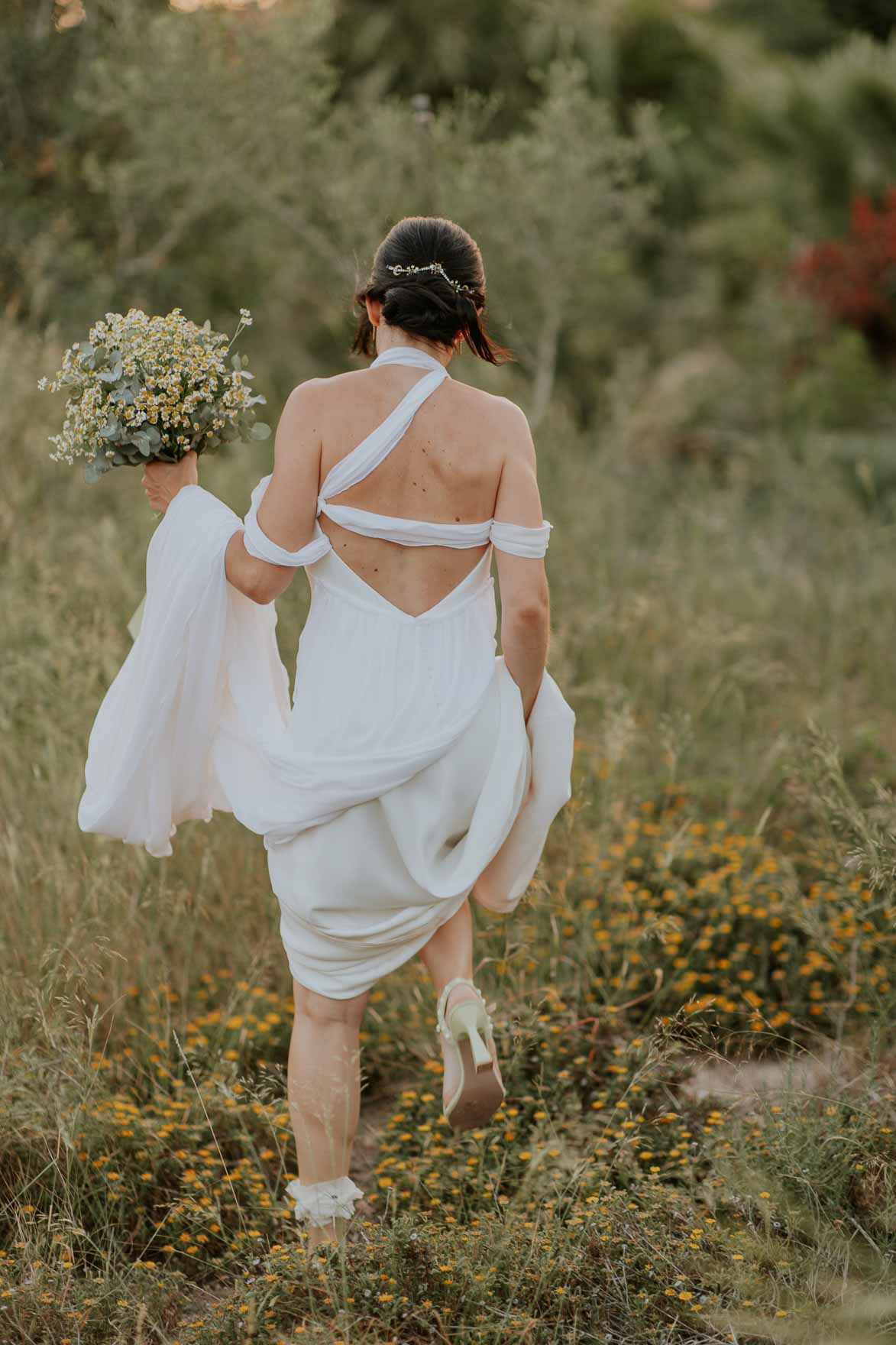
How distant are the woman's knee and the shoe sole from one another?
0.32 m

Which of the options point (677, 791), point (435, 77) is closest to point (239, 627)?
point (677, 791)

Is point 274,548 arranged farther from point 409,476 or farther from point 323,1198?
point 323,1198

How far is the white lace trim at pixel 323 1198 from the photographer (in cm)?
289

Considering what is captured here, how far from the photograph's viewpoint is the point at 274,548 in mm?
2779

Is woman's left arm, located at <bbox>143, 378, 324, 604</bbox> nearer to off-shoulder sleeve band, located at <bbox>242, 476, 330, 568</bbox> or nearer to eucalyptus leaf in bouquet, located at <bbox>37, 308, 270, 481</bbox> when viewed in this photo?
off-shoulder sleeve band, located at <bbox>242, 476, 330, 568</bbox>

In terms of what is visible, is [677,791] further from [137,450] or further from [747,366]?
[747,366]

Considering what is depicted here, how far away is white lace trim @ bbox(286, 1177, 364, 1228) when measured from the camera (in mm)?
2887

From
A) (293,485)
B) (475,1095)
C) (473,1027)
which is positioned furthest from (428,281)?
(475,1095)

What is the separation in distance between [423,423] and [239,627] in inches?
25.7

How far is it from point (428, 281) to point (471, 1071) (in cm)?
165

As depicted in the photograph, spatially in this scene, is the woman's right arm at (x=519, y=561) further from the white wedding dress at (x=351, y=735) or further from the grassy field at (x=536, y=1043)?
the grassy field at (x=536, y=1043)

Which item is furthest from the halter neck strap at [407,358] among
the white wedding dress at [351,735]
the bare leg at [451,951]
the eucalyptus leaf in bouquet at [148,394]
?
the bare leg at [451,951]

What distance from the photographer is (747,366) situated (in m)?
12.9

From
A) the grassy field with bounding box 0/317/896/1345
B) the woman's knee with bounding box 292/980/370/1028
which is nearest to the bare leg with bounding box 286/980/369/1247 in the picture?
the woman's knee with bounding box 292/980/370/1028
